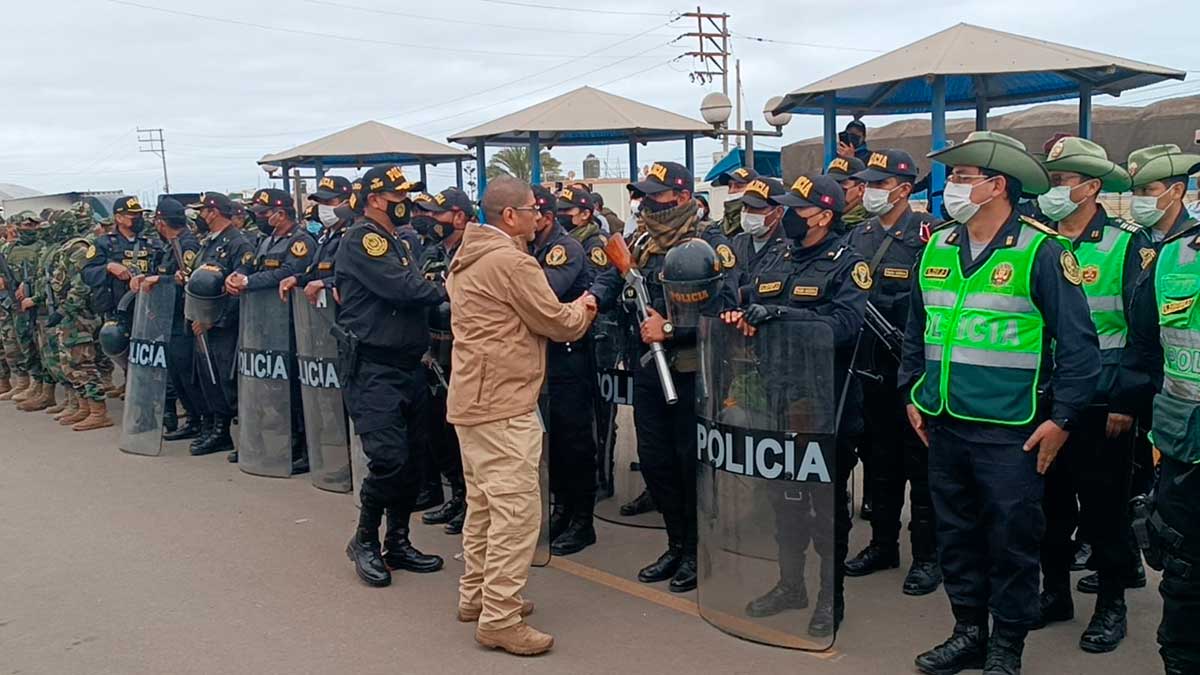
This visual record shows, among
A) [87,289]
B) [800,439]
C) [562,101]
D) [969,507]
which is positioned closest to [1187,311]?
[969,507]

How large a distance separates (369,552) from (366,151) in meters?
12.5

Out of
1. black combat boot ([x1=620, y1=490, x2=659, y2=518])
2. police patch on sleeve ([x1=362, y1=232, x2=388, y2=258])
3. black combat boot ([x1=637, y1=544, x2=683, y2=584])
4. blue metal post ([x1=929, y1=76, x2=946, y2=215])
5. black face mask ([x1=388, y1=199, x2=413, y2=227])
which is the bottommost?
black combat boot ([x1=620, y1=490, x2=659, y2=518])

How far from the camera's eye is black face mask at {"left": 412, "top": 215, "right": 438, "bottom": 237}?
7.06 meters

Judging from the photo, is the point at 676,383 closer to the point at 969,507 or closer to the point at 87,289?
the point at 969,507

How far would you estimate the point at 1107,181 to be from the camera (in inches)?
176

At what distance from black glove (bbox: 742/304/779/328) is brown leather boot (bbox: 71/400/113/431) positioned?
7.97 meters

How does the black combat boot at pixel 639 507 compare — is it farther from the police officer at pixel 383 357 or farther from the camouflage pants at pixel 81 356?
the camouflage pants at pixel 81 356

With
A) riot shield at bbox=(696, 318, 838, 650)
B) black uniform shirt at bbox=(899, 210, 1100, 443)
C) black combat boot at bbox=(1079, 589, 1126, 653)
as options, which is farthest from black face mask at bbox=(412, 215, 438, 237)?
black combat boot at bbox=(1079, 589, 1126, 653)

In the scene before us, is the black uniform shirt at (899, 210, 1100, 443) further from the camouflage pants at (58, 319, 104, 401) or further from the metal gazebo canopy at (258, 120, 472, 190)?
the metal gazebo canopy at (258, 120, 472, 190)

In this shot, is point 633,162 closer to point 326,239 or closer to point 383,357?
point 326,239

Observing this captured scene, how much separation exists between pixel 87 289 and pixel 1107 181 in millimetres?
9002

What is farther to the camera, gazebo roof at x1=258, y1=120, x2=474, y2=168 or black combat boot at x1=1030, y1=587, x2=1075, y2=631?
gazebo roof at x1=258, y1=120, x2=474, y2=168

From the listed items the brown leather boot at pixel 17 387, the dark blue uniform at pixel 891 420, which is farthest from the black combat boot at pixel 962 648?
the brown leather boot at pixel 17 387

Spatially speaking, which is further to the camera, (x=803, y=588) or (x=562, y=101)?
(x=562, y=101)
